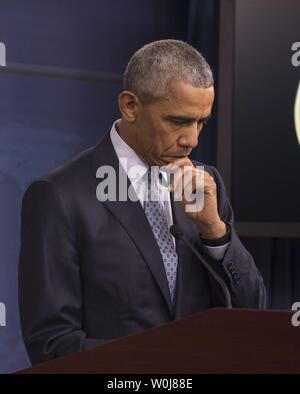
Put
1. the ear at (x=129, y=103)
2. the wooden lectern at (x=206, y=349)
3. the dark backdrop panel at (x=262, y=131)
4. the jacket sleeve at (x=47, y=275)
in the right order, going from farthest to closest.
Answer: the dark backdrop panel at (x=262, y=131) < the ear at (x=129, y=103) < the jacket sleeve at (x=47, y=275) < the wooden lectern at (x=206, y=349)

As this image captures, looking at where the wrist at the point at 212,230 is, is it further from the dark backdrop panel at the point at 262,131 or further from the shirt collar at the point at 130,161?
the dark backdrop panel at the point at 262,131

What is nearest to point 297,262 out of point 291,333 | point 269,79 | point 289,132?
point 289,132

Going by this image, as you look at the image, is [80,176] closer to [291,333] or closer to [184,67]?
[184,67]

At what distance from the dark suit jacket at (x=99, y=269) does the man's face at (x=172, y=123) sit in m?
0.10

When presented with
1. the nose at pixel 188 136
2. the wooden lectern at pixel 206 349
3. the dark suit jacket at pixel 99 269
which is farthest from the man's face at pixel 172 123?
the wooden lectern at pixel 206 349

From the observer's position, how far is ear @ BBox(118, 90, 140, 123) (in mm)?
1087

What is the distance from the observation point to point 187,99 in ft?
3.43

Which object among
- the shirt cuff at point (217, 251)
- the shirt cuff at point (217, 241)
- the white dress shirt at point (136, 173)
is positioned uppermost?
the white dress shirt at point (136, 173)

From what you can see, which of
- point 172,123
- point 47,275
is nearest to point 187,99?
point 172,123

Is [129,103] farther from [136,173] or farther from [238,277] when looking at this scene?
[238,277]

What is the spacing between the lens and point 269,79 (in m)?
1.65

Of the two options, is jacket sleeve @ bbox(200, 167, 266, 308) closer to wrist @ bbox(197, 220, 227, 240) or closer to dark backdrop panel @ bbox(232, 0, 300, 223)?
wrist @ bbox(197, 220, 227, 240)

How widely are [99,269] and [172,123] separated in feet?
0.91

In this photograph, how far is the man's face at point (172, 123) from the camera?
1049 mm
